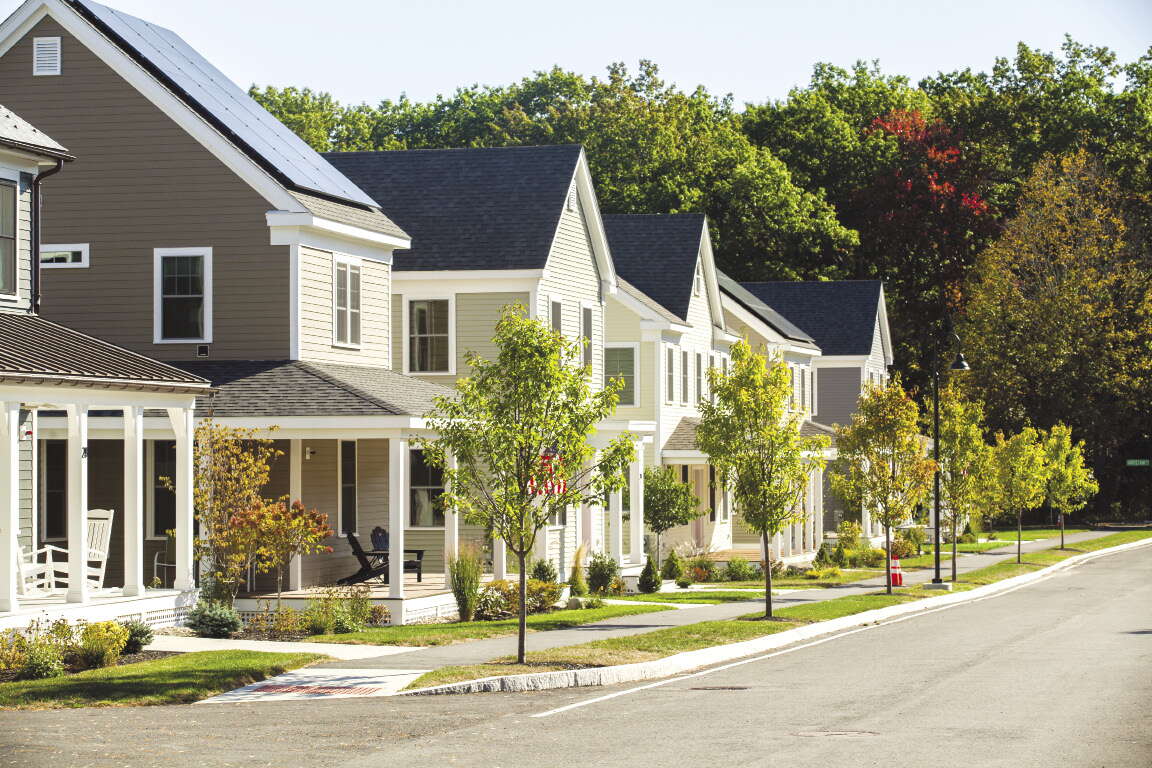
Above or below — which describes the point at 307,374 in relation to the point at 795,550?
above

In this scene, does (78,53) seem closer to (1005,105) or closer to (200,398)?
(200,398)

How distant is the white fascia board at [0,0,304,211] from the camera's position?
28.5m

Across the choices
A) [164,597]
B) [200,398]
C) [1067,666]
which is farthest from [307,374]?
[1067,666]

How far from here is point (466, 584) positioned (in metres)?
27.4

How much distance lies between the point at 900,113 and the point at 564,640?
218 feet

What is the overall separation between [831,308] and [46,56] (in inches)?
1730

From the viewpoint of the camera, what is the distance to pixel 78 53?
29281mm

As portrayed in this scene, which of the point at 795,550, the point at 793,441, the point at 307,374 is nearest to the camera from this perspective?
the point at 307,374

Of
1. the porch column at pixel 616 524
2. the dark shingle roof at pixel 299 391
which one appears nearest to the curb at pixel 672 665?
the dark shingle roof at pixel 299 391

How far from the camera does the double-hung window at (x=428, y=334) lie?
1410 inches

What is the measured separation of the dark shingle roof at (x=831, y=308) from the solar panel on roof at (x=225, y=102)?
3684 centimetres

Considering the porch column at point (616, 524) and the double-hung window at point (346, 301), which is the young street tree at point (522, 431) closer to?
the double-hung window at point (346, 301)

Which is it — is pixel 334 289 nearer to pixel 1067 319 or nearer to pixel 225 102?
pixel 225 102

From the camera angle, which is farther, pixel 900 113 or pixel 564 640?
pixel 900 113
